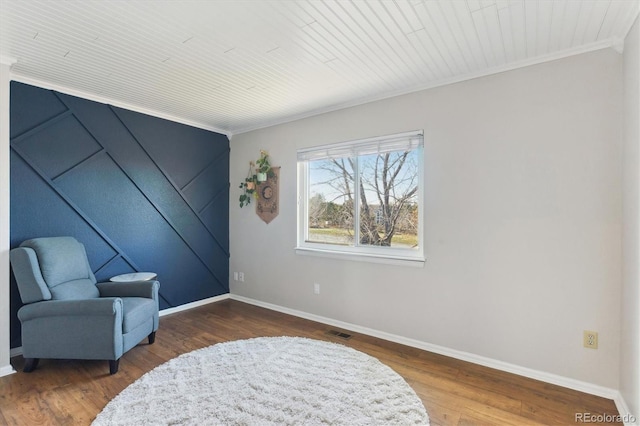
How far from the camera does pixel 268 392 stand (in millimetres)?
2162

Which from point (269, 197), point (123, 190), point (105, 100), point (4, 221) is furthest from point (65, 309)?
point (269, 197)

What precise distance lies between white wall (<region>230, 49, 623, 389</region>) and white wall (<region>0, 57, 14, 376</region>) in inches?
116

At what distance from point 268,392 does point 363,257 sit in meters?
1.61

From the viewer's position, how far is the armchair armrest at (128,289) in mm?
2963

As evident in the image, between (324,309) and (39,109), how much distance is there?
3.43 m

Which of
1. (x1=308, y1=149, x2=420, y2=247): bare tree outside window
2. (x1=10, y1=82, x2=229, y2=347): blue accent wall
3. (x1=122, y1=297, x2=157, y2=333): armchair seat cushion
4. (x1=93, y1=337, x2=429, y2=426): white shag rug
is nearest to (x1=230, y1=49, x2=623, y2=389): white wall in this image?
(x1=308, y1=149, x2=420, y2=247): bare tree outside window

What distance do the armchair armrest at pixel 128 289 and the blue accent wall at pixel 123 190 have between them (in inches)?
14.7

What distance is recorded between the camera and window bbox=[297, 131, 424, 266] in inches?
122

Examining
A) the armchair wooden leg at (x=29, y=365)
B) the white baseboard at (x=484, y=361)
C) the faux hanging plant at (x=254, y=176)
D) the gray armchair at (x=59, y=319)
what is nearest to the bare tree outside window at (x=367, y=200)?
the faux hanging plant at (x=254, y=176)

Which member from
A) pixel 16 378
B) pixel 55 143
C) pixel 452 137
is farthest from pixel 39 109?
pixel 452 137

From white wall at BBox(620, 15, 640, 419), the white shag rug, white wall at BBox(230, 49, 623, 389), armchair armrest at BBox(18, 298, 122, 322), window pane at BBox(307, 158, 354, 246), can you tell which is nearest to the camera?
white wall at BBox(620, 15, 640, 419)

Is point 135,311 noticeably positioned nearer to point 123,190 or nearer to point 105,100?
point 123,190

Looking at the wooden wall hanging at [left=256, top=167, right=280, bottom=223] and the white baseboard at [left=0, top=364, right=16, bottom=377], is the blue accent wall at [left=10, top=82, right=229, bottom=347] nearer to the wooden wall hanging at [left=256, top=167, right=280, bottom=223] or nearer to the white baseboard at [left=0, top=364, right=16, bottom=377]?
the white baseboard at [left=0, top=364, right=16, bottom=377]

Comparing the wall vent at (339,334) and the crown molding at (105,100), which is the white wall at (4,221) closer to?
the crown molding at (105,100)
